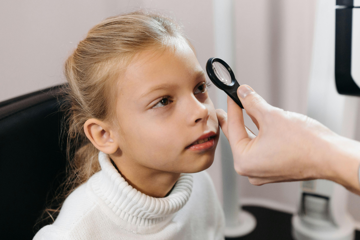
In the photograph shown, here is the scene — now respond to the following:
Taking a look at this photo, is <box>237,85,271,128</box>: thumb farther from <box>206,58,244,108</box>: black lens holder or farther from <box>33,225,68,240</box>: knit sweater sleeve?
<box>33,225,68,240</box>: knit sweater sleeve

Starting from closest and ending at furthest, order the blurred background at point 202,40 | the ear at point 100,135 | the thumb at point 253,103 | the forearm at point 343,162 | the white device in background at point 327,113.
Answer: the forearm at point 343,162 < the thumb at point 253,103 < the ear at point 100,135 < the white device in background at point 327,113 < the blurred background at point 202,40

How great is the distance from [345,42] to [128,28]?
713mm

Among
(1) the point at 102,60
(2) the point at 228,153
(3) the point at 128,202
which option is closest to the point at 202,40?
(2) the point at 228,153

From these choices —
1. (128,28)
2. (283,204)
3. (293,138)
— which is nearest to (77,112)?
(128,28)

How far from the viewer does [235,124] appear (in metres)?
0.68

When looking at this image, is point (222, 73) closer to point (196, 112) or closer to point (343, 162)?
point (196, 112)

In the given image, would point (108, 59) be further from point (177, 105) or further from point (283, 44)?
point (283, 44)

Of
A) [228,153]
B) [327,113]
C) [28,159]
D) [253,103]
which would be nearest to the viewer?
[253,103]

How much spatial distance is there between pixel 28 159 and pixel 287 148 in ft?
1.86

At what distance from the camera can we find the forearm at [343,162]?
52cm

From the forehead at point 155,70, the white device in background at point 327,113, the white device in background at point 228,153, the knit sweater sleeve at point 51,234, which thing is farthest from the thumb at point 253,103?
the white device in background at point 228,153

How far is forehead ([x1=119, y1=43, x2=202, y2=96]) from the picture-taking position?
0.68m

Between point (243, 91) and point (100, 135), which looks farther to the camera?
point (100, 135)

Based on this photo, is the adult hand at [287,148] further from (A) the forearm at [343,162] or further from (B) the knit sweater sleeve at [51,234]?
(B) the knit sweater sleeve at [51,234]
